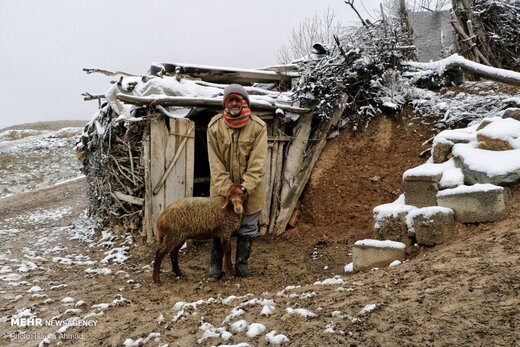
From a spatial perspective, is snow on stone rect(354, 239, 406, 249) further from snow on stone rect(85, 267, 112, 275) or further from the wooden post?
snow on stone rect(85, 267, 112, 275)

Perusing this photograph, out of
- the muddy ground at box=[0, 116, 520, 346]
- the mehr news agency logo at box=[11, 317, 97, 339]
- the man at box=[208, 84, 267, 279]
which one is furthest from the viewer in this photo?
the man at box=[208, 84, 267, 279]

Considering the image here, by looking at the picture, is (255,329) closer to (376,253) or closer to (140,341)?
(140,341)

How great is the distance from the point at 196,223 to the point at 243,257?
74 cm

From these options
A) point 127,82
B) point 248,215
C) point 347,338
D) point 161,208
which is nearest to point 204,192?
point 161,208

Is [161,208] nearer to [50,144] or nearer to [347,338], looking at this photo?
[347,338]

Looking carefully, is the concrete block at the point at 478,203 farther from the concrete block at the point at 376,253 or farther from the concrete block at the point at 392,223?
the concrete block at the point at 376,253

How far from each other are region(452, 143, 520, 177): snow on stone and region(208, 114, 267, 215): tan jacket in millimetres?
2440

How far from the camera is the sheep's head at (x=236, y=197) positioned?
488cm

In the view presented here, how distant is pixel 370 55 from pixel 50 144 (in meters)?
21.8

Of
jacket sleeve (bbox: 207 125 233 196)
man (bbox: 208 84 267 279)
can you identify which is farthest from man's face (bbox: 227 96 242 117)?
jacket sleeve (bbox: 207 125 233 196)

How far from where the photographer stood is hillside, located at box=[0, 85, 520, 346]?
2746 millimetres

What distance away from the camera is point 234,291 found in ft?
A: 15.2

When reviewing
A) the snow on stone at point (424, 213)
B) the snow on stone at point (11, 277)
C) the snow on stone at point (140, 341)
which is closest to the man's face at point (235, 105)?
the snow on stone at point (424, 213)

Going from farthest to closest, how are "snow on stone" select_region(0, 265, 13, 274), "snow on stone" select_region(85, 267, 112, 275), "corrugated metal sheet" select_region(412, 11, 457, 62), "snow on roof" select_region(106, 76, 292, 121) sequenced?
"corrugated metal sheet" select_region(412, 11, 457, 62), "snow on roof" select_region(106, 76, 292, 121), "snow on stone" select_region(0, 265, 13, 274), "snow on stone" select_region(85, 267, 112, 275)
